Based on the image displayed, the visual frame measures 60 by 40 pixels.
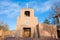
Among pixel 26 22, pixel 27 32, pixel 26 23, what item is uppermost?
pixel 26 22

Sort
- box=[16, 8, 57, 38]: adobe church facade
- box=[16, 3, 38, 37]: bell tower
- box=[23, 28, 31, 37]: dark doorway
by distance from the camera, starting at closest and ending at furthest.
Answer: box=[16, 8, 57, 38]: adobe church facade
box=[16, 3, 38, 37]: bell tower
box=[23, 28, 31, 37]: dark doorway

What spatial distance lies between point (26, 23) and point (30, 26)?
0.70m

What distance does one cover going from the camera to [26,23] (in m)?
18.0

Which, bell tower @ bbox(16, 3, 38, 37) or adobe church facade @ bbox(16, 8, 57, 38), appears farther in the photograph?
bell tower @ bbox(16, 3, 38, 37)

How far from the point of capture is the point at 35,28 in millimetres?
18125

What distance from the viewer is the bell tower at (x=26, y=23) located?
17908 mm

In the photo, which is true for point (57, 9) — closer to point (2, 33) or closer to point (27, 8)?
point (27, 8)

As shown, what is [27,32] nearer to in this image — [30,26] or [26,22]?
[30,26]

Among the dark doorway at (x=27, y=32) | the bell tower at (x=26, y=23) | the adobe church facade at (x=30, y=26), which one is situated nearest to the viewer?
the adobe church facade at (x=30, y=26)

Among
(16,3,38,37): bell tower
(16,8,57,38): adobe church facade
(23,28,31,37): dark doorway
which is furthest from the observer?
(23,28,31,37): dark doorway

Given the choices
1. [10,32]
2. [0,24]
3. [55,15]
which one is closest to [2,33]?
[10,32]

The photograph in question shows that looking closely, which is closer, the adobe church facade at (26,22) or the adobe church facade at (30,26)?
the adobe church facade at (30,26)

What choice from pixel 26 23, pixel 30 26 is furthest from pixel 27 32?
pixel 26 23

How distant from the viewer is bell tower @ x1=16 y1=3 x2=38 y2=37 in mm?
17908
